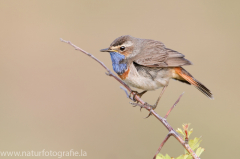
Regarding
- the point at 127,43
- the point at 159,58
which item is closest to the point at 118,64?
the point at 127,43

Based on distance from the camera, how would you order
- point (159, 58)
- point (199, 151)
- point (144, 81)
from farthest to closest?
point (159, 58), point (144, 81), point (199, 151)

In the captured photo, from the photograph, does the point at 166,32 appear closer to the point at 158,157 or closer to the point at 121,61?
the point at 121,61

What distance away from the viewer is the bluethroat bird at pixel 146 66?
3648mm

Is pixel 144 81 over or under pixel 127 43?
under

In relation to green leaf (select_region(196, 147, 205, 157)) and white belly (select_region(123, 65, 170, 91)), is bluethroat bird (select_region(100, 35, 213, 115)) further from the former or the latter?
green leaf (select_region(196, 147, 205, 157))

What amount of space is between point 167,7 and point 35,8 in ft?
13.8

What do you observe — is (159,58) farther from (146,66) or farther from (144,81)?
(144,81)

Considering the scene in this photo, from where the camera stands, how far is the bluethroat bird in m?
3.65

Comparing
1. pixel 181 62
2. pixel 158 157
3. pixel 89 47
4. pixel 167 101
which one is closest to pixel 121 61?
pixel 181 62

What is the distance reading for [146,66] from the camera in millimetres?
3775

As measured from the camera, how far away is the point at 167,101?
7.14m

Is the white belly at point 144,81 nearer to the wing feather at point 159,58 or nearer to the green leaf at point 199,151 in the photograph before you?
the wing feather at point 159,58

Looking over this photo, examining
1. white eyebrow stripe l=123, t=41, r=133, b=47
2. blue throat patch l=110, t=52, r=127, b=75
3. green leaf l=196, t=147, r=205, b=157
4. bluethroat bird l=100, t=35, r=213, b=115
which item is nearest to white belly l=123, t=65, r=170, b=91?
bluethroat bird l=100, t=35, r=213, b=115

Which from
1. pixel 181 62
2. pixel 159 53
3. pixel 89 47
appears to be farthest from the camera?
pixel 89 47
